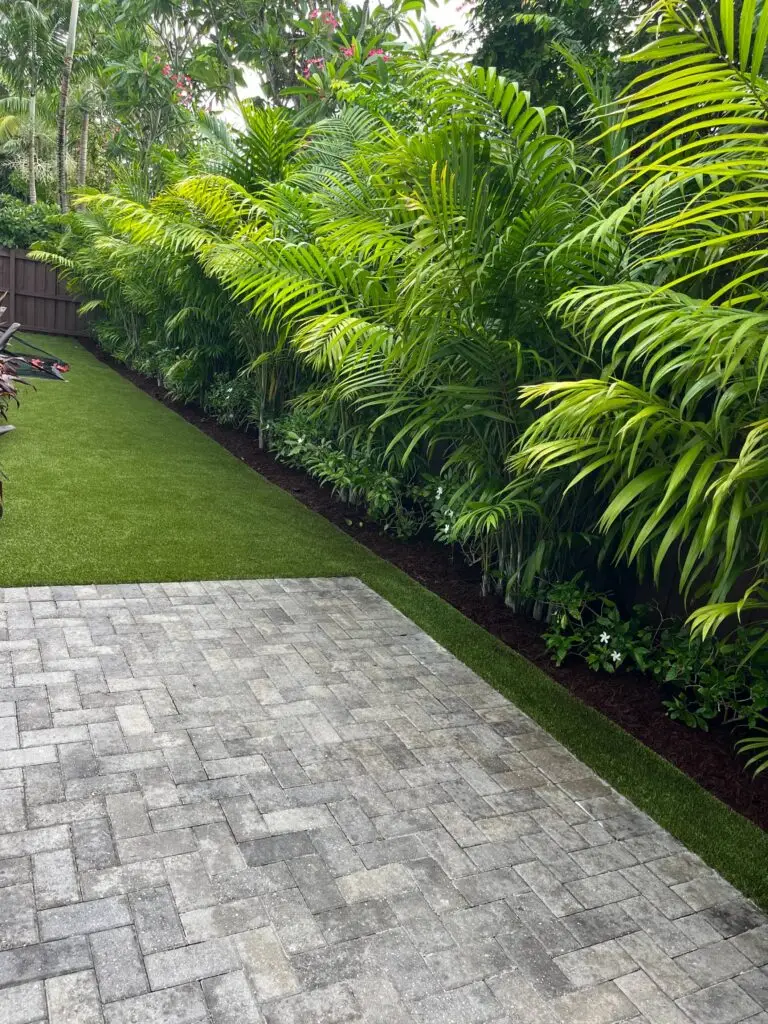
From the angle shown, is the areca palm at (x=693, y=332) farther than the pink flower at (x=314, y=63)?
No

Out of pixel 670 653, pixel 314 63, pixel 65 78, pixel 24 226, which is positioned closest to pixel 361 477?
pixel 670 653

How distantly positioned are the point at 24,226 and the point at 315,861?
553 inches

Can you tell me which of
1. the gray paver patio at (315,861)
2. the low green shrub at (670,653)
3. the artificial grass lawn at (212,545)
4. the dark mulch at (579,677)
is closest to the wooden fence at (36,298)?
the artificial grass lawn at (212,545)

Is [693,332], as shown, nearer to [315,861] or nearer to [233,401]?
[315,861]

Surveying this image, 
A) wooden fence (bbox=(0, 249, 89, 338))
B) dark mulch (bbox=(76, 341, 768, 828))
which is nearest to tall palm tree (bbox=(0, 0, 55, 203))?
wooden fence (bbox=(0, 249, 89, 338))

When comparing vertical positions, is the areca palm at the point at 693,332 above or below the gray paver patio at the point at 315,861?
above

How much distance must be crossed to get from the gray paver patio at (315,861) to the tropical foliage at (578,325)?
0.78 meters

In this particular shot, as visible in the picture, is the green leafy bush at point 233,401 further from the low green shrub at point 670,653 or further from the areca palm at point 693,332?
the areca palm at point 693,332

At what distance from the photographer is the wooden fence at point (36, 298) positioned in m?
12.8

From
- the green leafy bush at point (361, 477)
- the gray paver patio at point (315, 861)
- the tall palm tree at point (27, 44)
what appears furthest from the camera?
the tall palm tree at point (27, 44)

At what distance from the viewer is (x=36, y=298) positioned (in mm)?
13047

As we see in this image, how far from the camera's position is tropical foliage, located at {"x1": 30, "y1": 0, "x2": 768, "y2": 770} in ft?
6.93

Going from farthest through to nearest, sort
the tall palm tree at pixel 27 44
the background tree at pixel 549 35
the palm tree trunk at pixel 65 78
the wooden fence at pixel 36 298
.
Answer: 1. the palm tree trunk at pixel 65 78
2. the tall palm tree at pixel 27 44
3. the wooden fence at pixel 36 298
4. the background tree at pixel 549 35

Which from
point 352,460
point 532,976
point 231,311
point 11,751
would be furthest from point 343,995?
point 231,311
